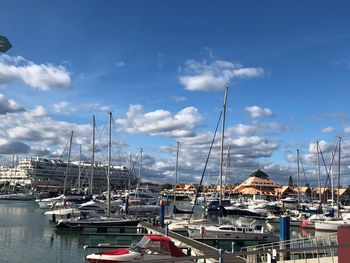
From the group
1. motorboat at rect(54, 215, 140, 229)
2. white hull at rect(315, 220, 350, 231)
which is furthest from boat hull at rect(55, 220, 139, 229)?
Answer: white hull at rect(315, 220, 350, 231)

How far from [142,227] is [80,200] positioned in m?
49.3

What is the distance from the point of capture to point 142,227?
5288 centimetres

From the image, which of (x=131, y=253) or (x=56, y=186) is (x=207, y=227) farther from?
(x=56, y=186)

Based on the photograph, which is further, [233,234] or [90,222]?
[90,222]

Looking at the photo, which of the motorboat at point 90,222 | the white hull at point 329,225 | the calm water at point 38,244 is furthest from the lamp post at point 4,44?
the white hull at point 329,225

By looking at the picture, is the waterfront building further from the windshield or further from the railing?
the windshield

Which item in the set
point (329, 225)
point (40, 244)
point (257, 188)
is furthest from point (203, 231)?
point (257, 188)

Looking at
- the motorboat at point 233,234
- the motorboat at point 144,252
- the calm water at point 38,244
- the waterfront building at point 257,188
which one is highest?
the waterfront building at point 257,188

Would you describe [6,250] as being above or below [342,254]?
below

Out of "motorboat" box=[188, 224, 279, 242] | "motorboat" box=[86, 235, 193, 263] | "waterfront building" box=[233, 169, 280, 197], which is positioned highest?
"waterfront building" box=[233, 169, 280, 197]

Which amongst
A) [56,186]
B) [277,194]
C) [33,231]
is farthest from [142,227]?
[56,186]

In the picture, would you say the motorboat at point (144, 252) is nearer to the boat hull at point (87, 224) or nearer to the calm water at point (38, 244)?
the calm water at point (38, 244)

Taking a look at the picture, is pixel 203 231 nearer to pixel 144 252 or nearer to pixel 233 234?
pixel 233 234

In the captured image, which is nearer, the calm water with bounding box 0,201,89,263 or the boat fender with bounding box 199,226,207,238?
the calm water with bounding box 0,201,89,263
